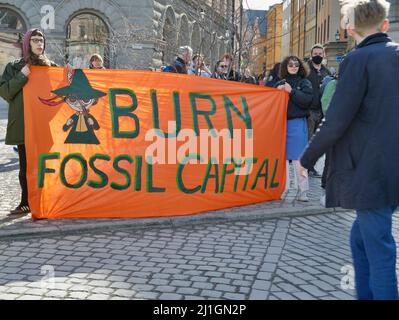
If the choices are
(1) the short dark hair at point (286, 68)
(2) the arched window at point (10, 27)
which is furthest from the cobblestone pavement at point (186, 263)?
(2) the arched window at point (10, 27)

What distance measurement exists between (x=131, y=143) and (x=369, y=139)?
348 centimetres

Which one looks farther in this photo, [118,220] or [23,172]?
[23,172]

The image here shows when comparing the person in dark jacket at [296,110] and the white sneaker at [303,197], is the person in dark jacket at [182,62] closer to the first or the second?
the person in dark jacket at [296,110]

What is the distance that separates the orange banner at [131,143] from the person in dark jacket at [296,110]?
72cm

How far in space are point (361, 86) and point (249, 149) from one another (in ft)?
12.3

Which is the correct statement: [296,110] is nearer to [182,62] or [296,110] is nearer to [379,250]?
[182,62]

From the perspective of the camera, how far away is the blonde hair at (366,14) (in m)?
3.11

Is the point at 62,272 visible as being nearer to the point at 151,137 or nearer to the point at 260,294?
the point at 260,294

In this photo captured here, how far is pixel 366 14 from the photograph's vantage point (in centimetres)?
312

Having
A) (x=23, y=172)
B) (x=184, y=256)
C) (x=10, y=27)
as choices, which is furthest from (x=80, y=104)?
(x=10, y=27)

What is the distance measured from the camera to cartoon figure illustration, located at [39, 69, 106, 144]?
595 centimetres

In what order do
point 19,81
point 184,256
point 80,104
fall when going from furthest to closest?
point 80,104, point 19,81, point 184,256

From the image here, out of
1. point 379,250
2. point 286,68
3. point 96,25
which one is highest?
point 96,25

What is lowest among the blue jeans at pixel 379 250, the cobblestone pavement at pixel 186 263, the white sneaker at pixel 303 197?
the cobblestone pavement at pixel 186 263
